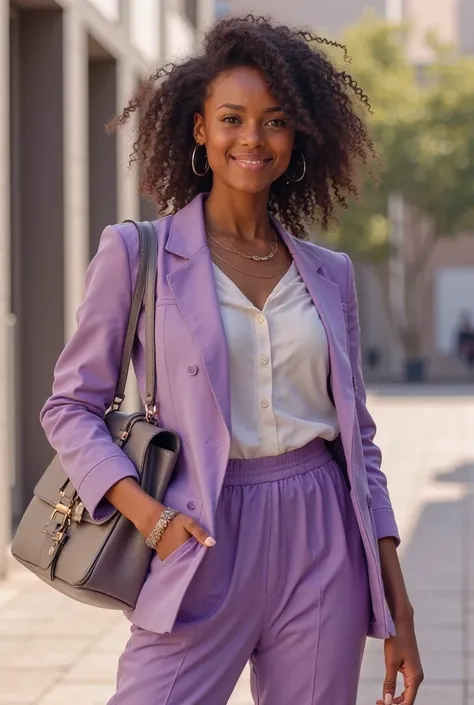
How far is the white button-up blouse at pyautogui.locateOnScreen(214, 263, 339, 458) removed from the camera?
2896 millimetres

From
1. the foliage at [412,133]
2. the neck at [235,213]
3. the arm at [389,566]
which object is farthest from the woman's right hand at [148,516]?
the foliage at [412,133]

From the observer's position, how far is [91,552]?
2.79 metres

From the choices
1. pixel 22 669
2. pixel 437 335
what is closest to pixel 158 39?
pixel 22 669

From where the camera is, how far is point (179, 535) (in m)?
2.78

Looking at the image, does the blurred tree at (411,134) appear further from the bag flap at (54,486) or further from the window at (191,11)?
the bag flap at (54,486)

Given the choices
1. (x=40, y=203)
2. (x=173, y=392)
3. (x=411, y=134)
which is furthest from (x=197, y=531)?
(x=411, y=134)

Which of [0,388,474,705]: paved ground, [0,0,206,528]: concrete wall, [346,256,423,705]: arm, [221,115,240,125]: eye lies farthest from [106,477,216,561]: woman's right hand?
→ [0,0,206,528]: concrete wall

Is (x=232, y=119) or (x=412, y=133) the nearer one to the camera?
(x=232, y=119)

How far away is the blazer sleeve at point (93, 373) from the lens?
9.24 feet

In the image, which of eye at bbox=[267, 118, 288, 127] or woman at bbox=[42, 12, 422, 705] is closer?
woman at bbox=[42, 12, 422, 705]

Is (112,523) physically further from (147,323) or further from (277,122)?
(277,122)

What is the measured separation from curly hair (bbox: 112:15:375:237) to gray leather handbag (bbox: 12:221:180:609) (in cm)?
40

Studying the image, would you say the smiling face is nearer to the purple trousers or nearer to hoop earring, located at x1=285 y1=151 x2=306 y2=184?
hoop earring, located at x1=285 y1=151 x2=306 y2=184

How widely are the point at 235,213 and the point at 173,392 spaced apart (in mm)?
481
